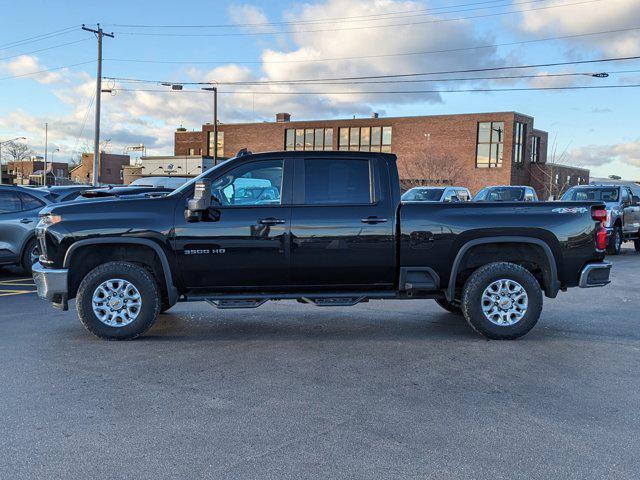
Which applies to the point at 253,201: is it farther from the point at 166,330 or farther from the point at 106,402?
the point at 106,402

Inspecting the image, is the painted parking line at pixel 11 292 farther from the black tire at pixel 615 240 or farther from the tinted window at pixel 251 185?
the black tire at pixel 615 240

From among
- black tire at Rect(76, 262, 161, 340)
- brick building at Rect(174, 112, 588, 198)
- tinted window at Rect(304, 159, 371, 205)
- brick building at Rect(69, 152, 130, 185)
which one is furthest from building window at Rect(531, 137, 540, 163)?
brick building at Rect(69, 152, 130, 185)

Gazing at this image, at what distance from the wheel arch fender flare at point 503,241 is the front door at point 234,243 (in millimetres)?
1849

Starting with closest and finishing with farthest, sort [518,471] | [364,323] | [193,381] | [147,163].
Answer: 1. [518,471]
2. [193,381]
3. [364,323]
4. [147,163]

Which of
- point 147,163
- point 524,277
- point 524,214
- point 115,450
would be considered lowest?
point 115,450

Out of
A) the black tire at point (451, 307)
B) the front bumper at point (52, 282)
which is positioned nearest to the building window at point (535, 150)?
the black tire at point (451, 307)

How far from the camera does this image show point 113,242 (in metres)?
6.48

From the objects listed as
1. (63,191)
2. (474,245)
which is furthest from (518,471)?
(63,191)

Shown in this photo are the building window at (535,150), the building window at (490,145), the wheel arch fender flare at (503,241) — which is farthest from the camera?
the building window at (535,150)

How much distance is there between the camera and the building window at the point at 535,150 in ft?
170

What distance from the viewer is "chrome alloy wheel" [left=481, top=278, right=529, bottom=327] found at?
22.1 feet

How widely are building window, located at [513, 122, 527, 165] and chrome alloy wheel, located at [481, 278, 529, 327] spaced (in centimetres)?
4391

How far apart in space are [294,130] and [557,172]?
24112 mm

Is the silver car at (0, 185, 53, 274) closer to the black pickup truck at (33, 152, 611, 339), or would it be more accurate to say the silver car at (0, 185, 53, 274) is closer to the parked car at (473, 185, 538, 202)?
the black pickup truck at (33, 152, 611, 339)
